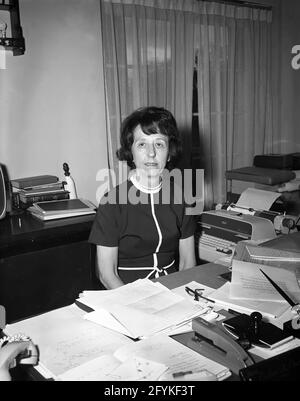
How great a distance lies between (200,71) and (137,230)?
1.73m

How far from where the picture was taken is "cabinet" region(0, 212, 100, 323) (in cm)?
203

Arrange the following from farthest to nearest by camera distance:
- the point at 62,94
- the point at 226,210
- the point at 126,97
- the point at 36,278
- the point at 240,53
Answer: the point at 240,53 → the point at 126,97 → the point at 62,94 → the point at 226,210 → the point at 36,278

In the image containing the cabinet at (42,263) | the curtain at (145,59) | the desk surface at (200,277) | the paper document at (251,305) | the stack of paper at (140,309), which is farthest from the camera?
the curtain at (145,59)

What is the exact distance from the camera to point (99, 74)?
2.70m

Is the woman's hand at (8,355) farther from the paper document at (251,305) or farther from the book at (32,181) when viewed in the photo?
the book at (32,181)

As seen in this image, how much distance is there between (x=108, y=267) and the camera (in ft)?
5.82

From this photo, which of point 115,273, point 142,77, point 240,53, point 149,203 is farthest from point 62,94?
point 240,53

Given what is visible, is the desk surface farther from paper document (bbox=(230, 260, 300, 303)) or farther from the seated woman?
the seated woman

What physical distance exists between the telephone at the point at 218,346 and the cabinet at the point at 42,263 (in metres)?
1.16

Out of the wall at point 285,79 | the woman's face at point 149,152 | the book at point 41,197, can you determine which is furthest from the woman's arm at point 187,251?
the wall at point 285,79

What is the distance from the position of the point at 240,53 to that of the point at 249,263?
7.49 ft

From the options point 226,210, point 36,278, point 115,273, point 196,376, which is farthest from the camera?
point 226,210

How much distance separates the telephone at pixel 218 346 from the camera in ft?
3.30

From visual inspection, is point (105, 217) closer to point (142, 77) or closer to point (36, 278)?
point (36, 278)
